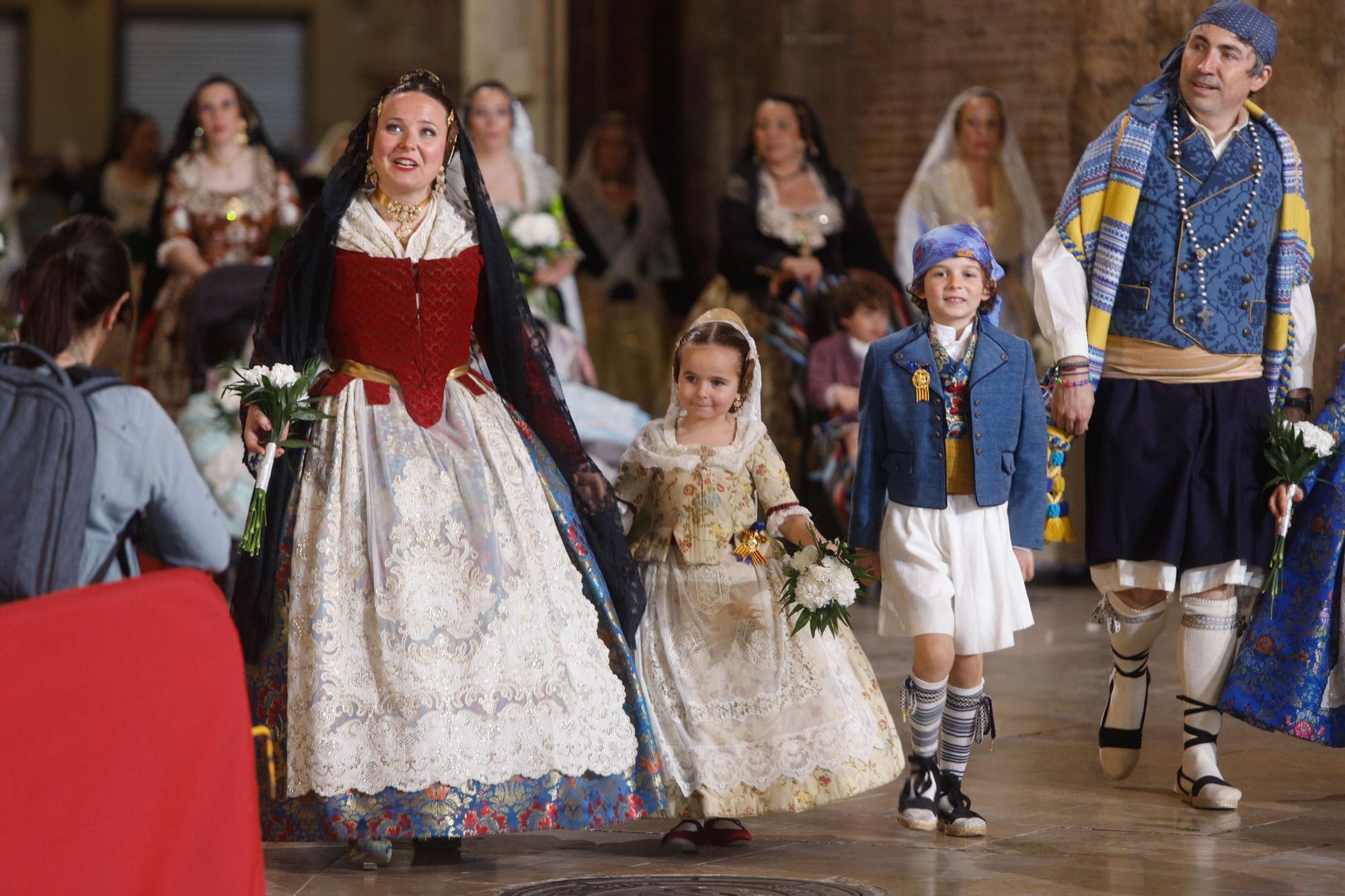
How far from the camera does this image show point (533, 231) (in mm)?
9992

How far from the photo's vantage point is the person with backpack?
11.9ft

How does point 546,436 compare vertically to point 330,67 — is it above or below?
below

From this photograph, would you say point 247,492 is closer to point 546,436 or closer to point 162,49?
point 546,436

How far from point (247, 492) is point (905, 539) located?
4.18 meters

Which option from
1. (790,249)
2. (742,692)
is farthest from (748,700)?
(790,249)

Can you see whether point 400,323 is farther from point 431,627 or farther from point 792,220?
point 792,220

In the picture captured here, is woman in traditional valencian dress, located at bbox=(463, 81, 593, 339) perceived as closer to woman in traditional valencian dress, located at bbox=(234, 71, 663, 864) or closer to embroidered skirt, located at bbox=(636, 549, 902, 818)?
woman in traditional valencian dress, located at bbox=(234, 71, 663, 864)

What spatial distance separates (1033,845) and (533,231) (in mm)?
5462

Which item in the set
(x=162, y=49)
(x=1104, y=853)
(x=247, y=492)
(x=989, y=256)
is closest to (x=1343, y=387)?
(x=989, y=256)

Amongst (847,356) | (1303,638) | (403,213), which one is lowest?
(1303,638)

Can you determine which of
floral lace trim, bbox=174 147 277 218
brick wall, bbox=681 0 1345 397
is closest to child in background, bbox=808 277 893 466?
brick wall, bbox=681 0 1345 397

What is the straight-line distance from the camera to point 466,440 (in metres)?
5.18

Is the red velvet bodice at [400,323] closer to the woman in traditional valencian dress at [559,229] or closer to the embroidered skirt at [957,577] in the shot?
the embroidered skirt at [957,577]

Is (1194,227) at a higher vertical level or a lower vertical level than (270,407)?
higher
